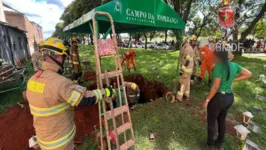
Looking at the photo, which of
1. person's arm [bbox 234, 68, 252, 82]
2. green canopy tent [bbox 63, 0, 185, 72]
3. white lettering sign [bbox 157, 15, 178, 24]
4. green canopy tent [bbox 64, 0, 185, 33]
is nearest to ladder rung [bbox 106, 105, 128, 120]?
green canopy tent [bbox 63, 0, 185, 72]

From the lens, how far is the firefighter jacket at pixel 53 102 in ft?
5.39

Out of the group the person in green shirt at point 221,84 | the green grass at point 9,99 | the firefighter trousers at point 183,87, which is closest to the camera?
the person in green shirt at point 221,84

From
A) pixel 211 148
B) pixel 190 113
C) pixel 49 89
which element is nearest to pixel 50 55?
pixel 49 89

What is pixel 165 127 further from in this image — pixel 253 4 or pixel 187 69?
pixel 253 4

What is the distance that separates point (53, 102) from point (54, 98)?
0.07 m

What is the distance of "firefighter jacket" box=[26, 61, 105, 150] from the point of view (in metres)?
1.64

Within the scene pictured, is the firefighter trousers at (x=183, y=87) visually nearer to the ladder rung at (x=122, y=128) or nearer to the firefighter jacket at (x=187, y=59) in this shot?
the firefighter jacket at (x=187, y=59)

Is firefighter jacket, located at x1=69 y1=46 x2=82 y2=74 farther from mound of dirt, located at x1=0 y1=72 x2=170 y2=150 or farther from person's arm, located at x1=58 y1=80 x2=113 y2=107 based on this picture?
person's arm, located at x1=58 y1=80 x2=113 y2=107

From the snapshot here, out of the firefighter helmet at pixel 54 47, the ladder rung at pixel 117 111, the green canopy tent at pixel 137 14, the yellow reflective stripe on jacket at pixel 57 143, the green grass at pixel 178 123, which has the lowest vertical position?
the green grass at pixel 178 123

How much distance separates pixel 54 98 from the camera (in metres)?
1.65

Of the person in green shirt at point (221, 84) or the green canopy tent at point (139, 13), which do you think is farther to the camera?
the green canopy tent at point (139, 13)

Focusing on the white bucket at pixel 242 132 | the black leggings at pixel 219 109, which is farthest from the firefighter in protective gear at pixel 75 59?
the white bucket at pixel 242 132

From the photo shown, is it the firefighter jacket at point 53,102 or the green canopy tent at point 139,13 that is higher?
the green canopy tent at point 139,13

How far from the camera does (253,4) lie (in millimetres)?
17609
